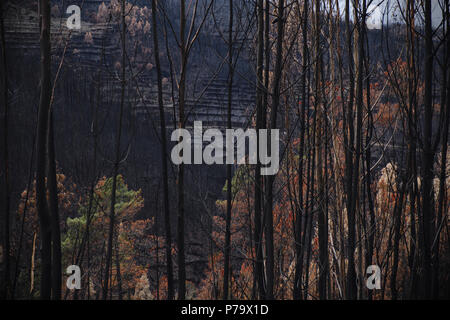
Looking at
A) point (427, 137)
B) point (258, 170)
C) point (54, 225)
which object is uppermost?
point (427, 137)

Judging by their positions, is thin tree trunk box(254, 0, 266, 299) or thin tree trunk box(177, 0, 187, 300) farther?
thin tree trunk box(254, 0, 266, 299)

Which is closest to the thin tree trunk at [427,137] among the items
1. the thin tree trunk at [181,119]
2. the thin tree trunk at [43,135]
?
the thin tree trunk at [181,119]

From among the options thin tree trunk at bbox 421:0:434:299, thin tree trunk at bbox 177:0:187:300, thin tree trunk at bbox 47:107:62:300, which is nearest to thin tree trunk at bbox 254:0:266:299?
thin tree trunk at bbox 177:0:187:300

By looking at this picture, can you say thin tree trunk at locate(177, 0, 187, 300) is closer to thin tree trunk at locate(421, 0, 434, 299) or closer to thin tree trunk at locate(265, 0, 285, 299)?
thin tree trunk at locate(265, 0, 285, 299)

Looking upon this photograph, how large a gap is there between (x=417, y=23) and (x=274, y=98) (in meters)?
1.03

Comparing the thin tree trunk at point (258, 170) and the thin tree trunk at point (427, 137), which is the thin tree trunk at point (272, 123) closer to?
the thin tree trunk at point (258, 170)

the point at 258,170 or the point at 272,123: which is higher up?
the point at 272,123

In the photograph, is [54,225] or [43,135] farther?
[54,225]

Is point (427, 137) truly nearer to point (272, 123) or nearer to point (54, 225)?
point (272, 123)

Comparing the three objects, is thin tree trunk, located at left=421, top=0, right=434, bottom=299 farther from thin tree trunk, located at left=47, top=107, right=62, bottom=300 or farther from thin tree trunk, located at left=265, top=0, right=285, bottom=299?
thin tree trunk, located at left=47, top=107, right=62, bottom=300

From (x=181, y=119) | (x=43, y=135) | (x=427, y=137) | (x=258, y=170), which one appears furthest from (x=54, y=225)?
(x=427, y=137)

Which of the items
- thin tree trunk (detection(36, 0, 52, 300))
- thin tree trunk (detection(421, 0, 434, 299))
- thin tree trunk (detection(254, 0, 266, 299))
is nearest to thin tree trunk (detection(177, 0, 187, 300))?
thin tree trunk (detection(254, 0, 266, 299))

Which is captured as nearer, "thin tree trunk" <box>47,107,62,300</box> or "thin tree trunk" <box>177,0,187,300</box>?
"thin tree trunk" <box>177,0,187,300</box>
